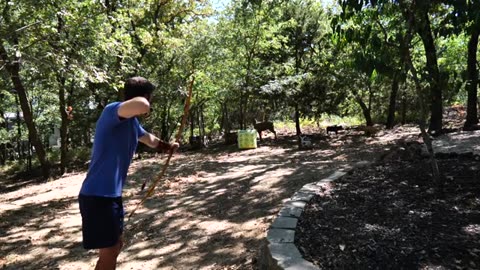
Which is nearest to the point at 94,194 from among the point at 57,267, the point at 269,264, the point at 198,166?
the point at 269,264

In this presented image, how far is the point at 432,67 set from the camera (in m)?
4.04

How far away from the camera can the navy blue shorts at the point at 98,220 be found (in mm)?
2508

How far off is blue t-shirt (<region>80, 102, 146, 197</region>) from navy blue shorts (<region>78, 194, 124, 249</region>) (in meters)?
0.05

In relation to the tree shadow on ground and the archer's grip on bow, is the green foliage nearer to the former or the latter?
the tree shadow on ground

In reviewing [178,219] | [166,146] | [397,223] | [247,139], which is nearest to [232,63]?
[247,139]

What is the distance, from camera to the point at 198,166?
32.2 feet

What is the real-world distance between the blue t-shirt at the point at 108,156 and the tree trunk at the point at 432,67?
266cm

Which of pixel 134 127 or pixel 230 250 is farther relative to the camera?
pixel 230 250

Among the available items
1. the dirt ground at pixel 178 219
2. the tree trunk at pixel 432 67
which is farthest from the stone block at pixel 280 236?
the tree trunk at pixel 432 67

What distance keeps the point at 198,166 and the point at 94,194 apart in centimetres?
733

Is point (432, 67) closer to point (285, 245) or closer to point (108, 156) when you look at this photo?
point (285, 245)

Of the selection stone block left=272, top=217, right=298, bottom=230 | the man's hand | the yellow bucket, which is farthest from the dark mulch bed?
the yellow bucket

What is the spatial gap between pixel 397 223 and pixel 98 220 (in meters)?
2.18

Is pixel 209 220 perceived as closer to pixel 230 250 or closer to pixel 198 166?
pixel 230 250
